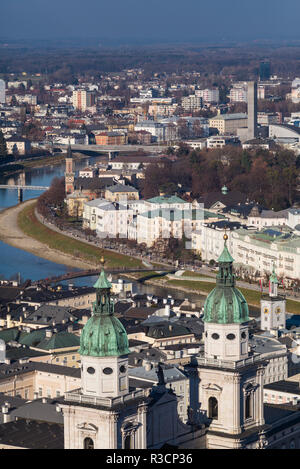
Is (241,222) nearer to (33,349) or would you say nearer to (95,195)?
(95,195)

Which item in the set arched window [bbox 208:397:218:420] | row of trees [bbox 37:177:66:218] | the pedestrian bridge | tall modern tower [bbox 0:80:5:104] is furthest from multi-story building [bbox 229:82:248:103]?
arched window [bbox 208:397:218:420]

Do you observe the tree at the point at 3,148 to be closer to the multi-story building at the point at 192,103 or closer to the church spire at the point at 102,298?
the multi-story building at the point at 192,103

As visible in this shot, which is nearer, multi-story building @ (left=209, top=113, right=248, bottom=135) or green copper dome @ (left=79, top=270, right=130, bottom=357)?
green copper dome @ (left=79, top=270, right=130, bottom=357)

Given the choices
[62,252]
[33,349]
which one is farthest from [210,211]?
[33,349]

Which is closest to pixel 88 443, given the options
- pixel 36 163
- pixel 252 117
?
pixel 36 163

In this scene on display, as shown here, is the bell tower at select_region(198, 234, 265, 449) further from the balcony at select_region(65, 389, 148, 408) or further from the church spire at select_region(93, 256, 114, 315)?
the church spire at select_region(93, 256, 114, 315)
